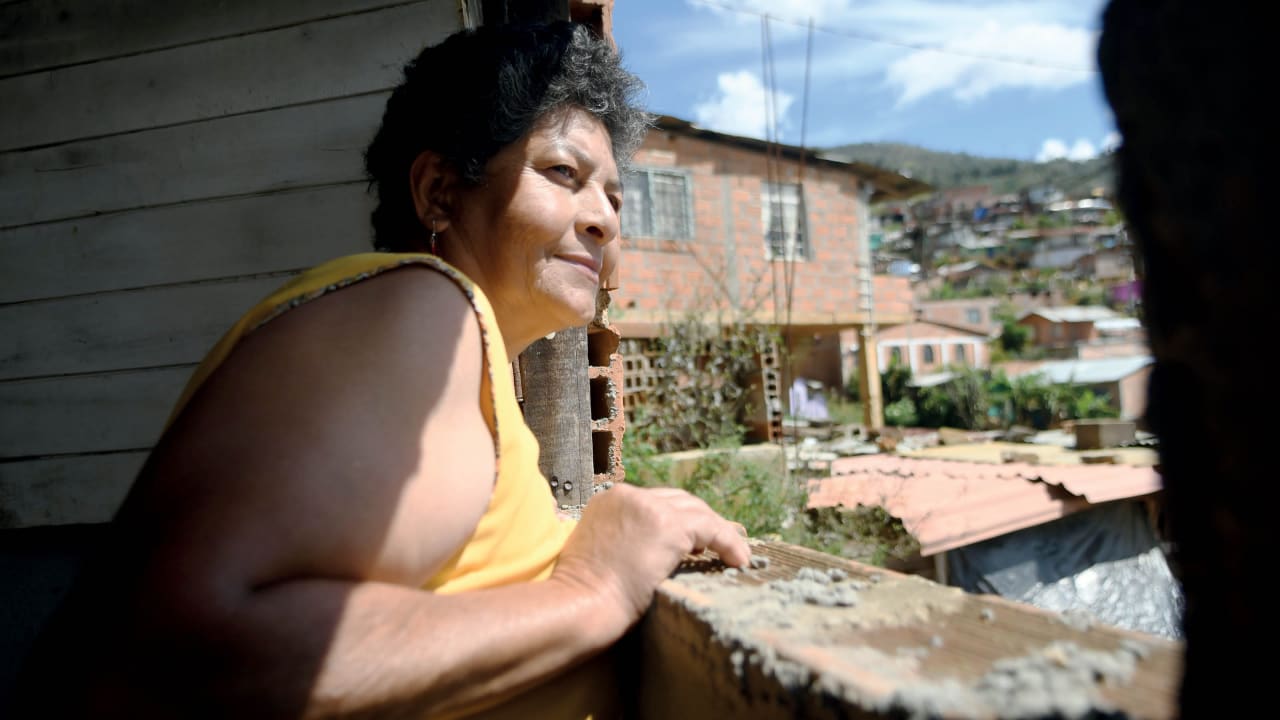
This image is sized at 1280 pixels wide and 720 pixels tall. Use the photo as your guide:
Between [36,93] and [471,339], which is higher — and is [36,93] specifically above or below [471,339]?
above

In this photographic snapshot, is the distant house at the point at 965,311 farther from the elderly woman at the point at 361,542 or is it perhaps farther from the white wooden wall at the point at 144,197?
the elderly woman at the point at 361,542

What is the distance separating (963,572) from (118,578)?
7120 mm

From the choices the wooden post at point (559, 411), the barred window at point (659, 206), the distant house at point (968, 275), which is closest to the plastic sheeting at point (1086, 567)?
the wooden post at point (559, 411)

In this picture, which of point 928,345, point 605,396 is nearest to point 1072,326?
point 928,345

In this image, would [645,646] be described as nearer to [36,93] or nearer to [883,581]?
[883,581]

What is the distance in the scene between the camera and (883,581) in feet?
3.34

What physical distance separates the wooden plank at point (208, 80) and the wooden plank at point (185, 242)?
0.27 m

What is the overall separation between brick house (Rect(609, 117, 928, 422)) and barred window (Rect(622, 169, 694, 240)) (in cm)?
2

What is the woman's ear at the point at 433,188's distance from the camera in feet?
5.11

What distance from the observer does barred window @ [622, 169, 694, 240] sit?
47.9 ft

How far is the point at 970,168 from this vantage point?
Result: 423 ft

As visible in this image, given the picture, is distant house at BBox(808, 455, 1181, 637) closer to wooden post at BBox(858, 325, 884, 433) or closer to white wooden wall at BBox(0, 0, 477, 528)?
white wooden wall at BBox(0, 0, 477, 528)

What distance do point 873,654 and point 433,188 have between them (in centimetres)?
121

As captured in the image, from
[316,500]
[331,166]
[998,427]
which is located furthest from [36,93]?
[998,427]
